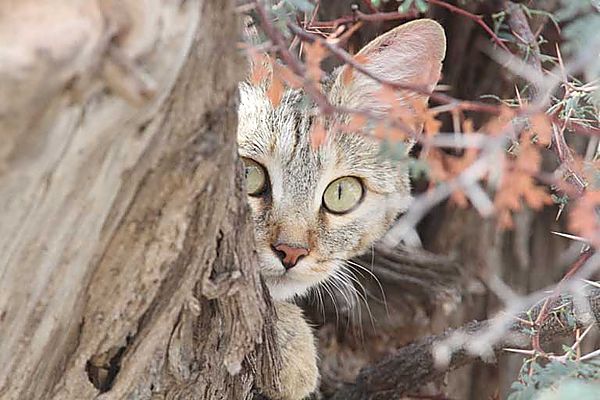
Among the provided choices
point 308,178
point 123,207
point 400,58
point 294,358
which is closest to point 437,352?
point 294,358

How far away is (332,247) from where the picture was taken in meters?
1.61

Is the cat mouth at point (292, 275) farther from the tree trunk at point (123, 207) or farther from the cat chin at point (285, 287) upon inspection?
the tree trunk at point (123, 207)

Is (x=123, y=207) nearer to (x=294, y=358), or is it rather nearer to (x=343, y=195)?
(x=294, y=358)

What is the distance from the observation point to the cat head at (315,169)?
4.97ft

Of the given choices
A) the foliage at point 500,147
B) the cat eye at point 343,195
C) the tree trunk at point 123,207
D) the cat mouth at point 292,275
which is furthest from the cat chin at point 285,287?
the foliage at point 500,147

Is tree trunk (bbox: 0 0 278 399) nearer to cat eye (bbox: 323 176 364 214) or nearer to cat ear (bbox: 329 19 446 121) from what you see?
cat eye (bbox: 323 176 364 214)

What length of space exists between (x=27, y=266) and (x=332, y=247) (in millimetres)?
796

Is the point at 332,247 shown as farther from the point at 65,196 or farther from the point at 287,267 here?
the point at 65,196

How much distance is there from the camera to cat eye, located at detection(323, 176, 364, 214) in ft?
5.31

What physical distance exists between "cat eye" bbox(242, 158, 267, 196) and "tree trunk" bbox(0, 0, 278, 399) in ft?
1.17

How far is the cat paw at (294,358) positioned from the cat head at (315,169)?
0.08 m

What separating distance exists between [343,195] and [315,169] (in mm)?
113

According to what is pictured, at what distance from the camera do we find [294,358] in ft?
4.96

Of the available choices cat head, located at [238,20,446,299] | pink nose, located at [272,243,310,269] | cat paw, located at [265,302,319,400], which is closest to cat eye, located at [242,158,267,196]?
cat head, located at [238,20,446,299]
